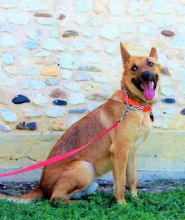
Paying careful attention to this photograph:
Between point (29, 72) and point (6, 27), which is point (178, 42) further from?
point (6, 27)

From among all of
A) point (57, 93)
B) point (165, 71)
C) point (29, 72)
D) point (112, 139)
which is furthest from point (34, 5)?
point (112, 139)

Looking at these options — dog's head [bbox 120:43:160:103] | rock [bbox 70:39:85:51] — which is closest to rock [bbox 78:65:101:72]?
rock [bbox 70:39:85:51]

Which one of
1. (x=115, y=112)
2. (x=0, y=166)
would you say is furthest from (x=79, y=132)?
(x=0, y=166)

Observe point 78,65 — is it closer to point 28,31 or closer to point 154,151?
point 28,31

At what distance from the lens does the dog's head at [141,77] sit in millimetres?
6051

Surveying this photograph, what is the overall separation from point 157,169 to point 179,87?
121 cm

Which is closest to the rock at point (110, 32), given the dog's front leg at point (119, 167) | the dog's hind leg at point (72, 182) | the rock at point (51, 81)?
the rock at point (51, 81)

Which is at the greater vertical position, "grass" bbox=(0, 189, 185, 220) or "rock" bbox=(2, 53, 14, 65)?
"rock" bbox=(2, 53, 14, 65)

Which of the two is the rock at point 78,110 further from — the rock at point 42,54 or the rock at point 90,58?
the rock at point 42,54

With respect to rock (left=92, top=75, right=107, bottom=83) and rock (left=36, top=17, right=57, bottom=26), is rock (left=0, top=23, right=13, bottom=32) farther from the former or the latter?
rock (left=92, top=75, right=107, bottom=83)

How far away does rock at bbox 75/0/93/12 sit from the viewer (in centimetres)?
761

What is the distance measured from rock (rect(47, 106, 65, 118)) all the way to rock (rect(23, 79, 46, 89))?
33 centimetres

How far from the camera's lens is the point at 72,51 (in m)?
7.63

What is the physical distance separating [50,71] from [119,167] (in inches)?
82.5
